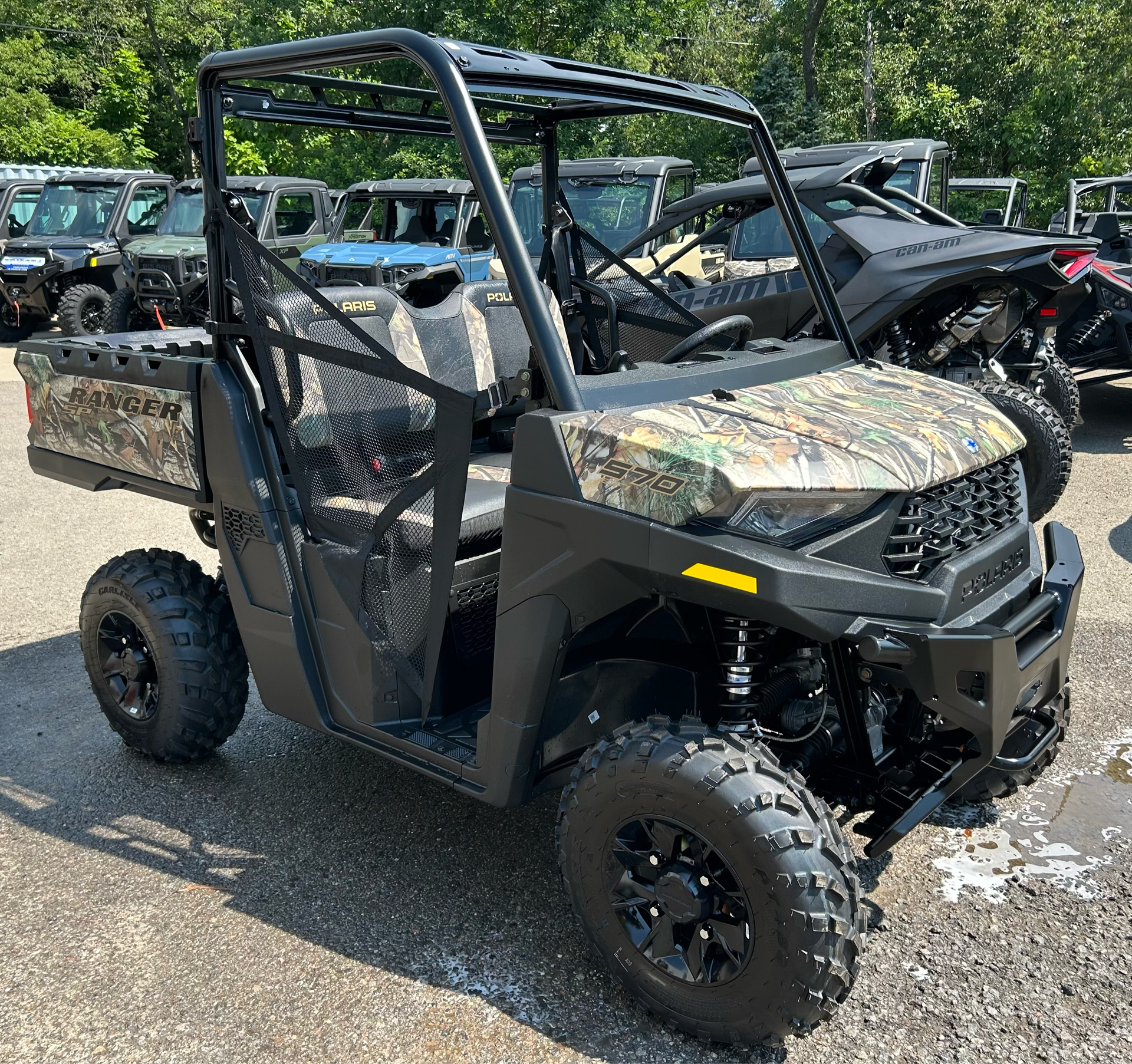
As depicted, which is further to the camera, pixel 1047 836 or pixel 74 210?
pixel 74 210

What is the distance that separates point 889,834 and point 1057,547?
92 centimetres

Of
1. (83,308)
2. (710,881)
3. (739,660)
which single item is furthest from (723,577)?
(83,308)

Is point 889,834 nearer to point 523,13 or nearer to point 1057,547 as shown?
point 1057,547

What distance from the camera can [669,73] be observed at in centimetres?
3450

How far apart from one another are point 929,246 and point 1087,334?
2677mm

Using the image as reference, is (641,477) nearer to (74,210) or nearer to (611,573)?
(611,573)

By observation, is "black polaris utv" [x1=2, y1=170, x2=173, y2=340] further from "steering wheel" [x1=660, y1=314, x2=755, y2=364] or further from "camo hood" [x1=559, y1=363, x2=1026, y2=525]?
"camo hood" [x1=559, y1=363, x2=1026, y2=525]

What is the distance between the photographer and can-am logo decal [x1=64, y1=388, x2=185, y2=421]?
3359 millimetres

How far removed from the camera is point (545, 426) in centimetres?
237

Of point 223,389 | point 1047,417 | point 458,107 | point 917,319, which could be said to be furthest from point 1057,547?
point 917,319

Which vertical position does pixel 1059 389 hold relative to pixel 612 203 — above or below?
below

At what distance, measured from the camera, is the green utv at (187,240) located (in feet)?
44.2

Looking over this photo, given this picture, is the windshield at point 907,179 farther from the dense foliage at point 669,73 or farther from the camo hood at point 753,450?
the camo hood at point 753,450

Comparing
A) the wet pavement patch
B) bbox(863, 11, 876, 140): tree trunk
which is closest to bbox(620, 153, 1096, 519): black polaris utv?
the wet pavement patch
